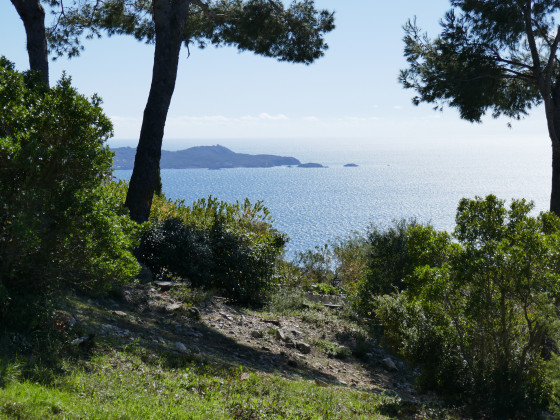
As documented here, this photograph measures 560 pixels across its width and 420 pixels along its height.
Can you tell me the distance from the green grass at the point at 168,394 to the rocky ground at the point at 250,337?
1.80ft

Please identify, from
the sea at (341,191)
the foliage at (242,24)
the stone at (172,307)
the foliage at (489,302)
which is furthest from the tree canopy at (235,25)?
the sea at (341,191)

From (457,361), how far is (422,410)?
839 mm

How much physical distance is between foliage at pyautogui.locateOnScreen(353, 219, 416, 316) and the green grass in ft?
17.8

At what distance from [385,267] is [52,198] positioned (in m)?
9.13

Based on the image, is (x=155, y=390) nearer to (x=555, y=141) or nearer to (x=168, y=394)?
(x=168, y=394)

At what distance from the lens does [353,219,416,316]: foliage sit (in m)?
11.8

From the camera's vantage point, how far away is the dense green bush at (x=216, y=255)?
10.3 m

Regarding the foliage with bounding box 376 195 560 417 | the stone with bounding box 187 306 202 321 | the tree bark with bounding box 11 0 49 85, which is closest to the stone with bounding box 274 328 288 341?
the stone with bounding box 187 306 202 321

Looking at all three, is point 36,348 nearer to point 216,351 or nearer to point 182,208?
point 216,351

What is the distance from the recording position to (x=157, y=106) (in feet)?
34.5

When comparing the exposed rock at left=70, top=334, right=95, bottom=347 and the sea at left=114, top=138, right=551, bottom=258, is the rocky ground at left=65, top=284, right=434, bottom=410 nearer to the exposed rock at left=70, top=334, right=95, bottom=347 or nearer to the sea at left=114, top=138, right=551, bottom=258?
the exposed rock at left=70, top=334, right=95, bottom=347

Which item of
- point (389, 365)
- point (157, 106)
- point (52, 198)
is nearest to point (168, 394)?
point (52, 198)

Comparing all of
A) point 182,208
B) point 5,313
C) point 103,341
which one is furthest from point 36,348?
point 182,208

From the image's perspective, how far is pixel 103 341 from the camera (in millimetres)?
5574
